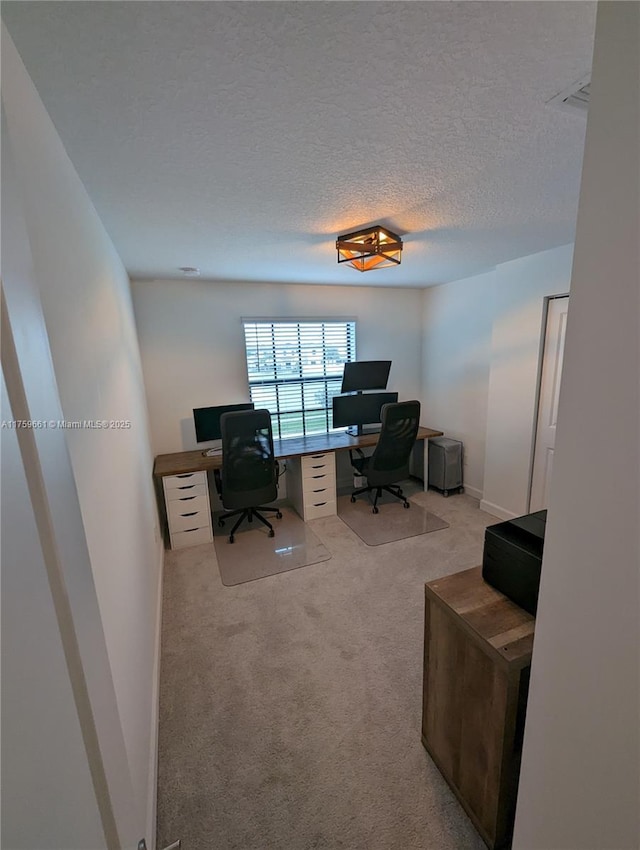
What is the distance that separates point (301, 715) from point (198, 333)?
3164mm

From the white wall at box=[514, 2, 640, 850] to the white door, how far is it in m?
2.52

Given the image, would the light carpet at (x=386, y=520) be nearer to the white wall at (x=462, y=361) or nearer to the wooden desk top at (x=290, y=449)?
the wooden desk top at (x=290, y=449)

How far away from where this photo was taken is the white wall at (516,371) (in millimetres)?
2814

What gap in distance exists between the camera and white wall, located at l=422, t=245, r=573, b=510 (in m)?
2.91

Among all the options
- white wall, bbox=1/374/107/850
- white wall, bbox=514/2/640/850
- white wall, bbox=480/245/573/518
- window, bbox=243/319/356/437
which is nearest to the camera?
white wall, bbox=1/374/107/850

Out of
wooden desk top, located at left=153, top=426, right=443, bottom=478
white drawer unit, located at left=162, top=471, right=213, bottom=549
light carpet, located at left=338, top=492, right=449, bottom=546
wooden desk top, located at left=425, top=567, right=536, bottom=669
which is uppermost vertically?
wooden desk top, located at left=425, top=567, right=536, bottom=669

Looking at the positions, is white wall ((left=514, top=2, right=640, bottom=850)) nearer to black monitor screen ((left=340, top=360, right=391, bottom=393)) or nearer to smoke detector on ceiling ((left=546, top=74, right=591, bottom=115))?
smoke detector on ceiling ((left=546, top=74, right=591, bottom=115))

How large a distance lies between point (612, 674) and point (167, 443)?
355 centimetres

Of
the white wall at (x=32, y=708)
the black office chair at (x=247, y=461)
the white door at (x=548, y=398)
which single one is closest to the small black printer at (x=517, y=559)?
the white wall at (x=32, y=708)

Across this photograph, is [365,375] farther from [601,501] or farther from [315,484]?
[601,501]

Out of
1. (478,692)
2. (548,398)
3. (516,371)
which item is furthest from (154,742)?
(516,371)

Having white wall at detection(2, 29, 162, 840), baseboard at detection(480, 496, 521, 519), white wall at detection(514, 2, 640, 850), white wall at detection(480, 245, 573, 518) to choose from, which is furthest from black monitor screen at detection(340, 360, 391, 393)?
white wall at detection(514, 2, 640, 850)

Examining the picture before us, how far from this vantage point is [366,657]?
1.85 metres

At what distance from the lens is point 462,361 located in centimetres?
382
